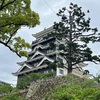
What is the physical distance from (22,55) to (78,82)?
2809 mm

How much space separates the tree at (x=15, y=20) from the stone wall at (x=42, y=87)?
172 centimetres

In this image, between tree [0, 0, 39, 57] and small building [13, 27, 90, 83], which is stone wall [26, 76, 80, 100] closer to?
tree [0, 0, 39, 57]

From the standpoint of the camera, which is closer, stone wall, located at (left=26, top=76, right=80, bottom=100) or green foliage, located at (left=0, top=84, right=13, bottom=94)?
stone wall, located at (left=26, top=76, right=80, bottom=100)

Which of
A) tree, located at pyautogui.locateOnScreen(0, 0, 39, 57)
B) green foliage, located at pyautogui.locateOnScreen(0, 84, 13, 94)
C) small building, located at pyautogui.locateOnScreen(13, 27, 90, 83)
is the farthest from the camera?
small building, located at pyautogui.locateOnScreen(13, 27, 90, 83)

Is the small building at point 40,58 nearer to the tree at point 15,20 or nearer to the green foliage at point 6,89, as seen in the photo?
the green foliage at point 6,89

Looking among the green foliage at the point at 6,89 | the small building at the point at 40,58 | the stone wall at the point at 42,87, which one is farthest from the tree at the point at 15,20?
the small building at the point at 40,58

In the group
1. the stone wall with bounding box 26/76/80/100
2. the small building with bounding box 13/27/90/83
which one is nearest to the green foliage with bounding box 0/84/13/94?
the stone wall with bounding box 26/76/80/100

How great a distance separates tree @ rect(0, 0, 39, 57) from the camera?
12.2m

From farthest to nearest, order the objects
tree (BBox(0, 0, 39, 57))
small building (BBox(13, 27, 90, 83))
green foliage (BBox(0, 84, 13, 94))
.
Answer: small building (BBox(13, 27, 90, 83)) < green foliage (BBox(0, 84, 13, 94)) < tree (BBox(0, 0, 39, 57))

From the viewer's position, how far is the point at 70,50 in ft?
71.2

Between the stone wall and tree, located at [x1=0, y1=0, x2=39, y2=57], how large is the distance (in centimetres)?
172

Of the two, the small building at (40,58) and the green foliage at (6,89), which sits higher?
the small building at (40,58)

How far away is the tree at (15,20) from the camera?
12.2m

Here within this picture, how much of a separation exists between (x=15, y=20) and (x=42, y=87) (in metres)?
3.39
